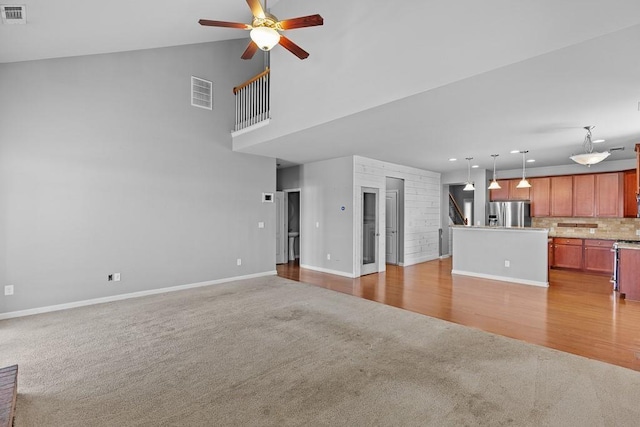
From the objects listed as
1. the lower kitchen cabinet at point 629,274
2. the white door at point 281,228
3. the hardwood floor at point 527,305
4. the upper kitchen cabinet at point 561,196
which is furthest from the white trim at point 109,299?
the upper kitchen cabinet at point 561,196

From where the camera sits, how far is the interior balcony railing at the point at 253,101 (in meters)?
5.53

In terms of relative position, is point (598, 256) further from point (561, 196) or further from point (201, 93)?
point (201, 93)

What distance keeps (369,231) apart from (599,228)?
226 inches

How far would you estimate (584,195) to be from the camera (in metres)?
7.36

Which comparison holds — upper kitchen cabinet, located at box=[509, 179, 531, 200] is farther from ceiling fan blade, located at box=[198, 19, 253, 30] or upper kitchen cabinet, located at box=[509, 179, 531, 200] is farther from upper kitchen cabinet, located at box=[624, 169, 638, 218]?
ceiling fan blade, located at box=[198, 19, 253, 30]

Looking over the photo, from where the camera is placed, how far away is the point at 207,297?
5090 mm

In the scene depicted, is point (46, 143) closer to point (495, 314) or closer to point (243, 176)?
point (243, 176)

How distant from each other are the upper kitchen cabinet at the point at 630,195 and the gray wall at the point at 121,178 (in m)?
8.27

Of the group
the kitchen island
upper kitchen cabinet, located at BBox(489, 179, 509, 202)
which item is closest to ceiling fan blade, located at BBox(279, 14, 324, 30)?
the kitchen island

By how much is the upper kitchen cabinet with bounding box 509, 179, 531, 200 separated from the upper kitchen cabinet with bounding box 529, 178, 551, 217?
0.46 feet

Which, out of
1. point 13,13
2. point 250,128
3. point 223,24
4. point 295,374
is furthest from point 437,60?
point 13,13

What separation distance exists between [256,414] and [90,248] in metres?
4.14

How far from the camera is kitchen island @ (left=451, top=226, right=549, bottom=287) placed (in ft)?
19.5

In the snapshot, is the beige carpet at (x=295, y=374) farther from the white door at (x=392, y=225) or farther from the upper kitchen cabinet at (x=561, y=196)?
the upper kitchen cabinet at (x=561, y=196)
